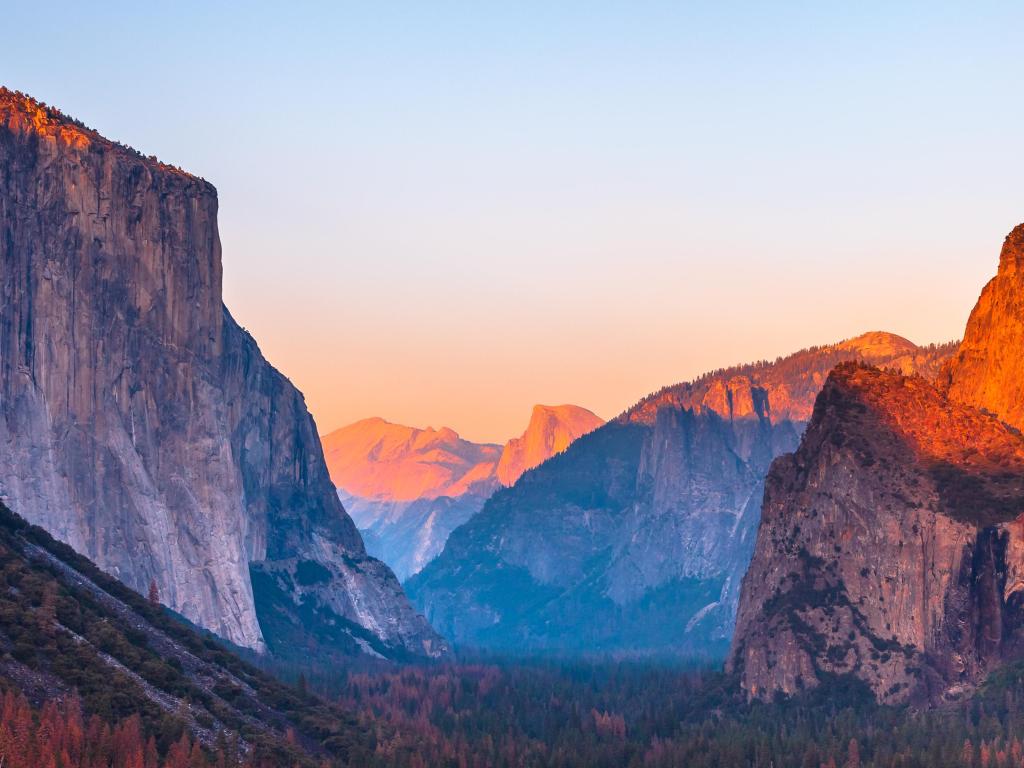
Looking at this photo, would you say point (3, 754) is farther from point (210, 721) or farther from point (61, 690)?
point (210, 721)

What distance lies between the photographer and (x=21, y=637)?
173 meters

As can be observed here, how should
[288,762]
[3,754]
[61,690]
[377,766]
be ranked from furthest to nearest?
1. [377,766]
2. [288,762]
3. [61,690]
4. [3,754]

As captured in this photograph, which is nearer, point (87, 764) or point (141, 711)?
point (87, 764)

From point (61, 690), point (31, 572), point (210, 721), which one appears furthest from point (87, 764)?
point (31, 572)

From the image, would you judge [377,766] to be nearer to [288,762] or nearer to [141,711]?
[288,762]

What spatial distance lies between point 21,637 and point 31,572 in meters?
21.5

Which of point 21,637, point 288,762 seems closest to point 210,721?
point 288,762

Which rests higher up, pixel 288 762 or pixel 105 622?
pixel 105 622

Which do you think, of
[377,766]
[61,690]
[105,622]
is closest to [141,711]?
[61,690]

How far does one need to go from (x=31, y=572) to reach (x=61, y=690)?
88.9ft

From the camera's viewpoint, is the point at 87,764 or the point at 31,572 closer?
the point at 87,764

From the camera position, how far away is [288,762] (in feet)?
600

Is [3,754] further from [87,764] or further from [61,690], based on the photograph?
[61,690]

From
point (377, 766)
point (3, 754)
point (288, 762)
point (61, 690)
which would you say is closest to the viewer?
point (3, 754)
